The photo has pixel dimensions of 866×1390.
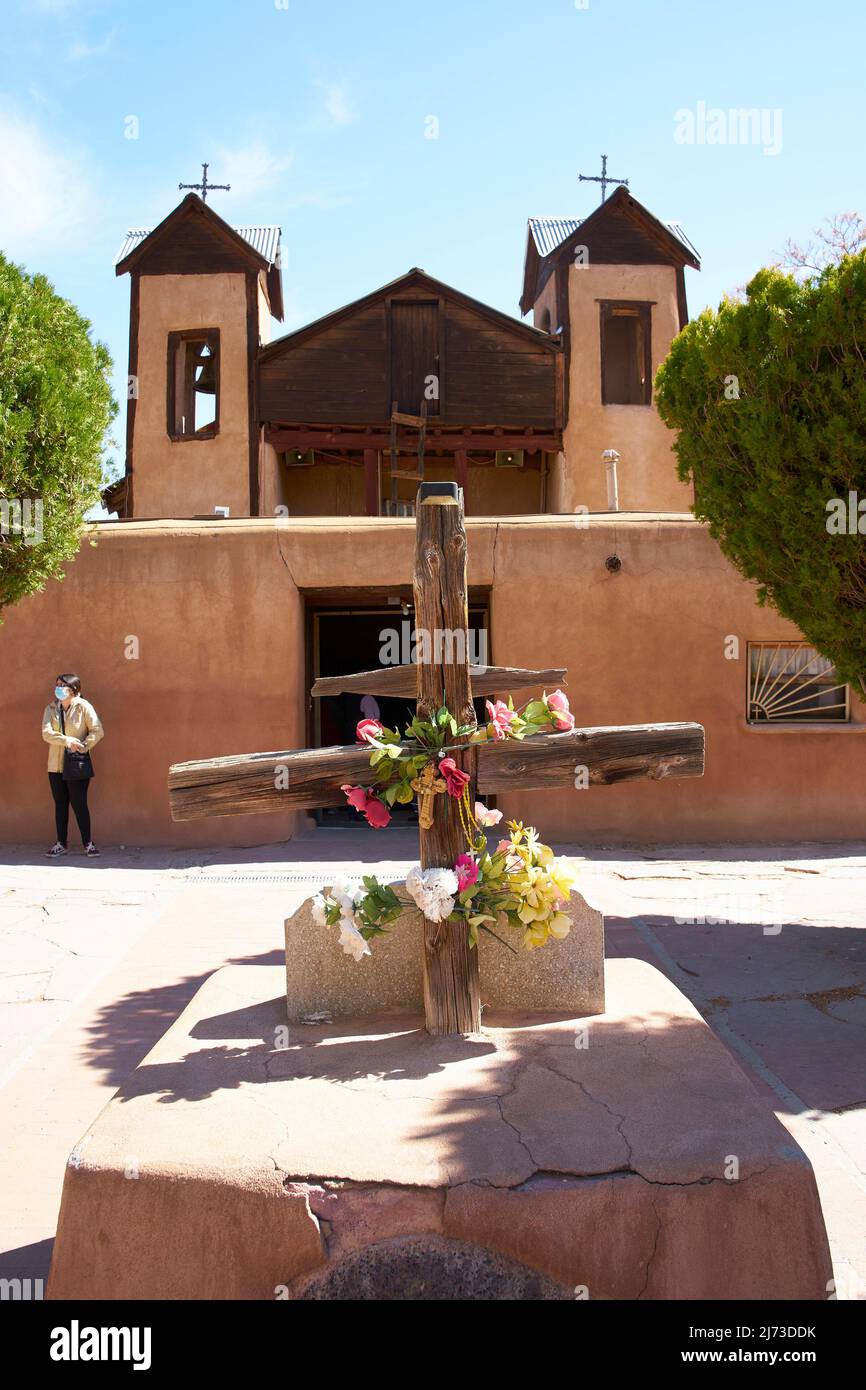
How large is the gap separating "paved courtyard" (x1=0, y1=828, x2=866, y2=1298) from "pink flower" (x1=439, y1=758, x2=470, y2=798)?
175cm

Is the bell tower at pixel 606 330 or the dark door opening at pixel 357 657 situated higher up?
the bell tower at pixel 606 330

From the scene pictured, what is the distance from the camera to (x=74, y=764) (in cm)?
949

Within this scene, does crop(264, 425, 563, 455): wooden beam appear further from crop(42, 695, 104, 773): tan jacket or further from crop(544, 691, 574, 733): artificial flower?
crop(544, 691, 574, 733): artificial flower

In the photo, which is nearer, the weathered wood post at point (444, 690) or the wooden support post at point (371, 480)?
the weathered wood post at point (444, 690)

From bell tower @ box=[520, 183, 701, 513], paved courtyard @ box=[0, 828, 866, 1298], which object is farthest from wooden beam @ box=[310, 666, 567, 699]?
bell tower @ box=[520, 183, 701, 513]

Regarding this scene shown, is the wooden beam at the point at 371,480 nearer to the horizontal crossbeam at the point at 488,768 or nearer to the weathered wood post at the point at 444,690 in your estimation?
the weathered wood post at the point at 444,690

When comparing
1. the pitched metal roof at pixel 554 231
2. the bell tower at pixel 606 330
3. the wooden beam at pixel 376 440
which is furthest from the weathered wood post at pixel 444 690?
the pitched metal roof at pixel 554 231

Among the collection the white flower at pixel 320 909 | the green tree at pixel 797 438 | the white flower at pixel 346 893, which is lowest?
the white flower at pixel 320 909

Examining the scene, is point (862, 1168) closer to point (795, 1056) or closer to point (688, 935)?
point (795, 1056)

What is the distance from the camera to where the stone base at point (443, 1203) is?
243 centimetres

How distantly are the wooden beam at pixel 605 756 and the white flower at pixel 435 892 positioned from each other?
318 mm

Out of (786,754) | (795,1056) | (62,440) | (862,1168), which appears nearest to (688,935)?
(795,1056)

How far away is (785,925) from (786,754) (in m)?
3.54
